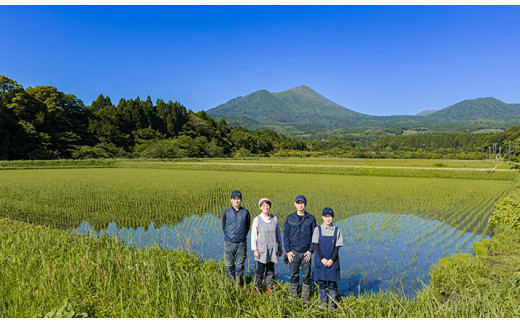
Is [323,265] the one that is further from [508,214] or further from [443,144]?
[443,144]

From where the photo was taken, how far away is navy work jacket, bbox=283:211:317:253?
386 centimetres

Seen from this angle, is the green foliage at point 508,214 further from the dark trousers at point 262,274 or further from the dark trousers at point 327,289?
the dark trousers at point 262,274

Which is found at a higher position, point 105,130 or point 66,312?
point 105,130

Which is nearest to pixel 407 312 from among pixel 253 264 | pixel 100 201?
pixel 253 264

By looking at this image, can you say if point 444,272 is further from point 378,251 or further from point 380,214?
point 380,214

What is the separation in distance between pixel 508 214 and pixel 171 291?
9.08 m

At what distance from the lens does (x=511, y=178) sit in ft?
82.0

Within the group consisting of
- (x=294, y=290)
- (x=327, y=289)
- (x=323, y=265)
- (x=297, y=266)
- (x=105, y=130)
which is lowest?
(x=294, y=290)

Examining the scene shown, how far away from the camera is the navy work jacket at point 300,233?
12.7 ft

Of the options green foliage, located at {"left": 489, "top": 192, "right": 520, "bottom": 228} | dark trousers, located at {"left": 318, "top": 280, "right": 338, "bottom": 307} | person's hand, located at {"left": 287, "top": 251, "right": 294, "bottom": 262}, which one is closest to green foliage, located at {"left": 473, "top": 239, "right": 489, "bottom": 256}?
green foliage, located at {"left": 489, "top": 192, "right": 520, "bottom": 228}

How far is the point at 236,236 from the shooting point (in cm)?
421

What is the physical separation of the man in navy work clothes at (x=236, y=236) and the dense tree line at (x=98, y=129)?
47.4m

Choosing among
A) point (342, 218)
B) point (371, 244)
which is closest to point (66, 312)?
point (371, 244)

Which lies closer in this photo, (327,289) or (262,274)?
(327,289)
